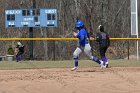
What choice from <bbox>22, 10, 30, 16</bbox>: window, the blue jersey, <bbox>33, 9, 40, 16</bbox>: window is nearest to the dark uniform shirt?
the blue jersey

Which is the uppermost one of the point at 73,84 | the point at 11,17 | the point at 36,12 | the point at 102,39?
the point at 36,12

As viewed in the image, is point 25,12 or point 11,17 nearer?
point 25,12

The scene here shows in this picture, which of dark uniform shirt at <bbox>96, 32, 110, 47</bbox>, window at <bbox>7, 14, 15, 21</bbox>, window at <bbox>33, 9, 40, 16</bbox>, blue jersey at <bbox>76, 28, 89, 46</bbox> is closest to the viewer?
blue jersey at <bbox>76, 28, 89, 46</bbox>

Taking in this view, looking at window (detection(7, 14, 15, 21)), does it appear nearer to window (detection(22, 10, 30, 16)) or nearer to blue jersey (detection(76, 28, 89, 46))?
window (detection(22, 10, 30, 16))

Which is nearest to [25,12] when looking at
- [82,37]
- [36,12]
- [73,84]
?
[36,12]

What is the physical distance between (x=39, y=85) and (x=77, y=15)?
30.3 meters

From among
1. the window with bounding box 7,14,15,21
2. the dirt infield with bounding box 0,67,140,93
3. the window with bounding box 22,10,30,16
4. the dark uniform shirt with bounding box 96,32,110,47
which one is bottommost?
the dirt infield with bounding box 0,67,140,93

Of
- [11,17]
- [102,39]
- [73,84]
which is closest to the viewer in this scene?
[73,84]

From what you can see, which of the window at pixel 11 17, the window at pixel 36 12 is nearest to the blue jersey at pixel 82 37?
the window at pixel 36 12

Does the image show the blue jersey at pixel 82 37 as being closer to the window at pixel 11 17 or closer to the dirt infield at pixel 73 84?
the dirt infield at pixel 73 84

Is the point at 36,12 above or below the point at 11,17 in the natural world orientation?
above

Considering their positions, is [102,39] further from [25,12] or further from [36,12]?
[25,12]

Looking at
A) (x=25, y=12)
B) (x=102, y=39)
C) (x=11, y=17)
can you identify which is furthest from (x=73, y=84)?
(x=11, y=17)

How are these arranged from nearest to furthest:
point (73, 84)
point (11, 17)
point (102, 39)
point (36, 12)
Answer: point (73, 84) → point (102, 39) → point (36, 12) → point (11, 17)
